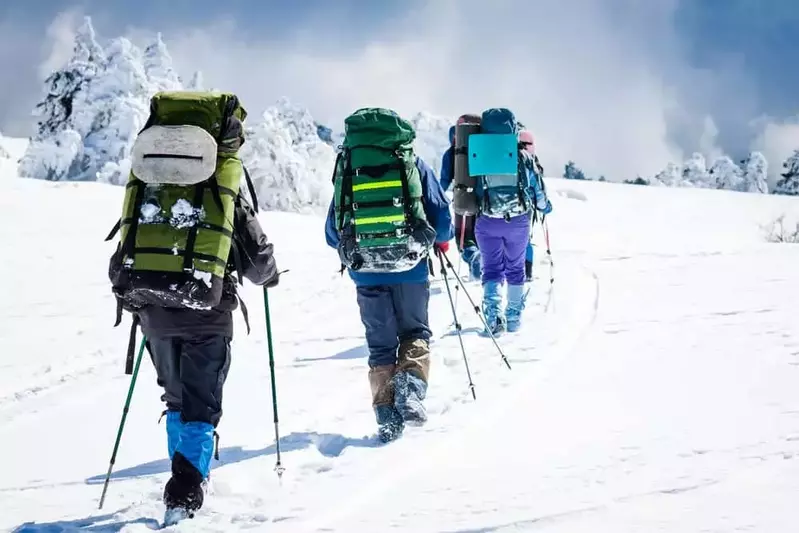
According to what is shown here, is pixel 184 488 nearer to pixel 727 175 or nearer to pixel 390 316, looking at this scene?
pixel 390 316

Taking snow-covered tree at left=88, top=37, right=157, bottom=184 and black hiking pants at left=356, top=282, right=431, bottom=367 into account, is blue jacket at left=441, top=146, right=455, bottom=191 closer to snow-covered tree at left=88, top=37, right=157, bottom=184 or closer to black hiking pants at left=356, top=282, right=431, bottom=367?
black hiking pants at left=356, top=282, right=431, bottom=367

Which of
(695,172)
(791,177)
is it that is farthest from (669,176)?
(791,177)

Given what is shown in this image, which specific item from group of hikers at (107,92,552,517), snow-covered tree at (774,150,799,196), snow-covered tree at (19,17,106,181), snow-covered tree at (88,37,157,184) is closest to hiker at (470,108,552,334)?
group of hikers at (107,92,552,517)

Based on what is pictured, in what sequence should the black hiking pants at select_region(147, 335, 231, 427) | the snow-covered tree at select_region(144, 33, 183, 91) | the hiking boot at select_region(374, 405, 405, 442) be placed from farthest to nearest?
1. the snow-covered tree at select_region(144, 33, 183, 91)
2. the hiking boot at select_region(374, 405, 405, 442)
3. the black hiking pants at select_region(147, 335, 231, 427)

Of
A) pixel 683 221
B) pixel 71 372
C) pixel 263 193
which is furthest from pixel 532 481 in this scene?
pixel 263 193

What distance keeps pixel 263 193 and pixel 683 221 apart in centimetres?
2244

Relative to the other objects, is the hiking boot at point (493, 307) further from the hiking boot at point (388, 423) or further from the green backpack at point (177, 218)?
the green backpack at point (177, 218)

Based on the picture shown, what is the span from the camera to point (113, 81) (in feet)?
148

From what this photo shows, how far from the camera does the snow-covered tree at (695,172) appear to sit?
112125 millimetres

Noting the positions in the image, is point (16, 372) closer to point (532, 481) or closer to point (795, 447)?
point (532, 481)

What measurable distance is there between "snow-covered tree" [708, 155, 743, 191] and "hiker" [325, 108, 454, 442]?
376 feet

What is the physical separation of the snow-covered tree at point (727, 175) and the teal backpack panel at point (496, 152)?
11184cm

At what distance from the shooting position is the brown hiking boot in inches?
181

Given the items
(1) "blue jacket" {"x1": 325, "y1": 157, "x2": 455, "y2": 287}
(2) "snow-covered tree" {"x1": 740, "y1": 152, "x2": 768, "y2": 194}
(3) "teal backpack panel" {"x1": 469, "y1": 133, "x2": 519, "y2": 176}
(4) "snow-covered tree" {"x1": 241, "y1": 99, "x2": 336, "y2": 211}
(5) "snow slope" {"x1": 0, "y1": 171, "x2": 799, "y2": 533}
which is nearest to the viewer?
(5) "snow slope" {"x1": 0, "y1": 171, "x2": 799, "y2": 533}
